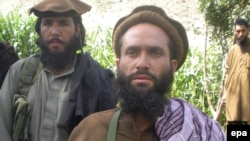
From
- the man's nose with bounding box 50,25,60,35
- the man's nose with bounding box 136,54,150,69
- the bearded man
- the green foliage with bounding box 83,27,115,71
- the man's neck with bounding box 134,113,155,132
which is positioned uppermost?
the man's nose with bounding box 50,25,60,35

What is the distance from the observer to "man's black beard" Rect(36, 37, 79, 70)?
10.9 feet

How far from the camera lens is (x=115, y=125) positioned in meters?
2.45

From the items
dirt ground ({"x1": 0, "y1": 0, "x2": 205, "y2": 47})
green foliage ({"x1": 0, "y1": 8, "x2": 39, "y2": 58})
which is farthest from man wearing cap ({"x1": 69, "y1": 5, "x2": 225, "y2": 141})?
dirt ground ({"x1": 0, "y1": 0, "x2": 205, "y2": 47})

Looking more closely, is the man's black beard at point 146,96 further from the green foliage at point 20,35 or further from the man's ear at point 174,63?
the green foliage at point 20,35

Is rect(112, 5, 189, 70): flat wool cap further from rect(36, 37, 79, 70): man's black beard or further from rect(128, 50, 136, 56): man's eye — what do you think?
rect(36, 37, 79, 70): man's black beard

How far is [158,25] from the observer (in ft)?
8.39

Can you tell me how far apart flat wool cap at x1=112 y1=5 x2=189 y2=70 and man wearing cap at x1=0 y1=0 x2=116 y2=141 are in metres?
0.66

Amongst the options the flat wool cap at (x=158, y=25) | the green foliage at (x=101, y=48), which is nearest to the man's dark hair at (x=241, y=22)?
the green foliage at (x=101, y=48)

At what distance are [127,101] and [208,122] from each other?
0.39 meters

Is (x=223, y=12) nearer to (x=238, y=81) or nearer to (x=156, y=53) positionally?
(x=238, y=81)

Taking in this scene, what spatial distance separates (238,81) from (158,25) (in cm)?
522

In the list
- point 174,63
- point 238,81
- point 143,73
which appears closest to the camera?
point 143,73

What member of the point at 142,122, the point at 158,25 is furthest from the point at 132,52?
the point at 142,122

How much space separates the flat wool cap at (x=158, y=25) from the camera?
101 inches
